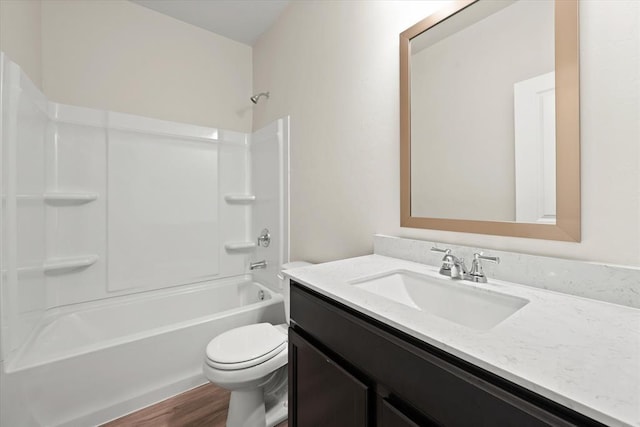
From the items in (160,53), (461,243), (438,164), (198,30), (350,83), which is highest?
(198,30)

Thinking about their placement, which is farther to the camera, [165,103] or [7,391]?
[165,103]

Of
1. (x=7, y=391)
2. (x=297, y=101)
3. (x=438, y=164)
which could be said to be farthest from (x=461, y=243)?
(x=7, y=391)

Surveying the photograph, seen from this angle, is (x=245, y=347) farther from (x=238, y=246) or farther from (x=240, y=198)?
(x=240, y=198)

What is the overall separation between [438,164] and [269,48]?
196cm

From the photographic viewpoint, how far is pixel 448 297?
913 mm

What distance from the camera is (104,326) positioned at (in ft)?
6.30

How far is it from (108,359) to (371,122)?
1.84m

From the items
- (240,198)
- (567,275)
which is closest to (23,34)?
(240,198)

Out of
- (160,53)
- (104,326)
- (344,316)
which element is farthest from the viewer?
(160,53)

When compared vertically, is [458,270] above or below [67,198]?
below

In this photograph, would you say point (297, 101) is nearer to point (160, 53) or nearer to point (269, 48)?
point (269, 48)

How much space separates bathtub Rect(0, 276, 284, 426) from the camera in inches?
49.4

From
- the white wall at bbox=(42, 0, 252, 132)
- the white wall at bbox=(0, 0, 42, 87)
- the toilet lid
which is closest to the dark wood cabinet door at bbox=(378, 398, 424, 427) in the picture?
the toilet lid

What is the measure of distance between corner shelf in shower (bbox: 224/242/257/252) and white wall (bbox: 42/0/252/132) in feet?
3.59
